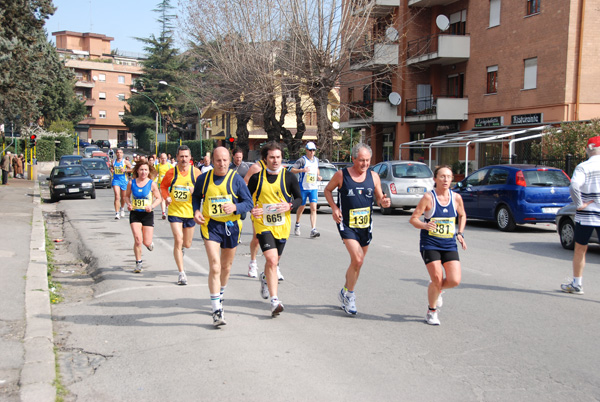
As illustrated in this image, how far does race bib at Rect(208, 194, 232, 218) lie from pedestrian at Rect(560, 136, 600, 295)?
433 centimetres

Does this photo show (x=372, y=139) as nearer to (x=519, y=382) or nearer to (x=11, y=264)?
(x=11, y=264)

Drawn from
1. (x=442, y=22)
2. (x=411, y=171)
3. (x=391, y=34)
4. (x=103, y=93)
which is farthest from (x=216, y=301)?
(x=103, y=93)

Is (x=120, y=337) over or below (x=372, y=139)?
below

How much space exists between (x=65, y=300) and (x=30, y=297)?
0.54 metres

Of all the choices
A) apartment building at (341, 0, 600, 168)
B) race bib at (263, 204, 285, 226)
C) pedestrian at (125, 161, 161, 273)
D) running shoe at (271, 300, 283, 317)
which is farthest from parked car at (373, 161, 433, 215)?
running shoe at (271, 300, 283, 317)

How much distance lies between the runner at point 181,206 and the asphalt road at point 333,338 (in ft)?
1.68

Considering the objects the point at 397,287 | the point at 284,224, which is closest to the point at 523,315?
the point at 397,287

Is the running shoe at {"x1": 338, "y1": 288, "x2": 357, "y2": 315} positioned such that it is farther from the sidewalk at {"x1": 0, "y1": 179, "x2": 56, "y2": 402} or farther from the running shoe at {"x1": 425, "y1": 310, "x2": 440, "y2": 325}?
the sidewalk at {"x1": 0, "y1": 179, "x2": 56, "y2": 402}

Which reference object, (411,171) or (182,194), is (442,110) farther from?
(182,194)

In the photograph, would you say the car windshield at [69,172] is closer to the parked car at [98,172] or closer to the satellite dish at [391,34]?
the parked car at [98,172]

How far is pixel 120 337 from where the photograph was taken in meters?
6.03

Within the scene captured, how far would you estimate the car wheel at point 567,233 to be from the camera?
11.5 metres

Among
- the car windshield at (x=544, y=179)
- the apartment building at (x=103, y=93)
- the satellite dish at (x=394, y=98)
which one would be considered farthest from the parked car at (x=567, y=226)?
the apartment building at (x=103, y=93)

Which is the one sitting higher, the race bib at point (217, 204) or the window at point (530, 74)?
the window at point (530, 74)
